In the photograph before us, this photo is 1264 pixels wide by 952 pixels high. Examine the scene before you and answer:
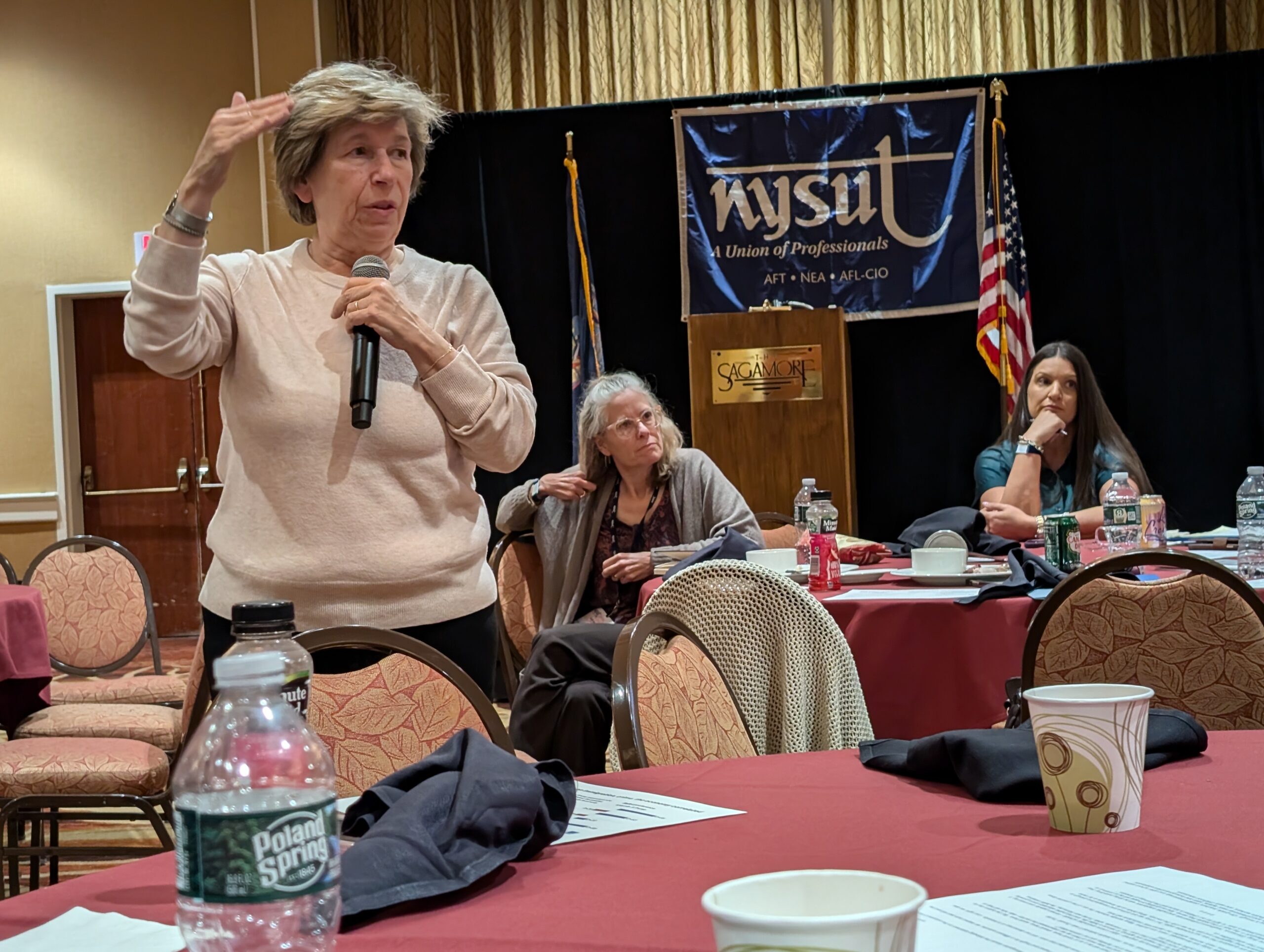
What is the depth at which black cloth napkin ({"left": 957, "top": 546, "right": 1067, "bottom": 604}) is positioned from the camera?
9.31 ft

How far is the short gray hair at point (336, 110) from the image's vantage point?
1.76m

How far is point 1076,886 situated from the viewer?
889 mm

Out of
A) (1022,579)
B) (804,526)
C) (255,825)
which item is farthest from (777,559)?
(255,825)

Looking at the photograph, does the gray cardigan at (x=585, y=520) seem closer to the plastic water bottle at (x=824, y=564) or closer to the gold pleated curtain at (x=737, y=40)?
the plastic water bottle at (x=824, y=564)

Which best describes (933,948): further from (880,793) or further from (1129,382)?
(1129,382)

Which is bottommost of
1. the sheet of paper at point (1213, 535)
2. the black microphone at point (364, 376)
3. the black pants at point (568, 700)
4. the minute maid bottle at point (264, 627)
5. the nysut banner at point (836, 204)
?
the black pants at point (568, 700)

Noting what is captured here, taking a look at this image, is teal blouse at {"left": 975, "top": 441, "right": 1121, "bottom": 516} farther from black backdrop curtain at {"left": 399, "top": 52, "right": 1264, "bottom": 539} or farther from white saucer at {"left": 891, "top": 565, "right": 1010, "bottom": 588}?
black backdrop curtain at {"left": 399, "top": 52, "right": 1264, "bottom": 539}

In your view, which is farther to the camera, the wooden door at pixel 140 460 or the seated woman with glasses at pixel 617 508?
the wooden door at pixel 140 460

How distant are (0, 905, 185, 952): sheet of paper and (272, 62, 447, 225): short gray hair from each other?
3.66ft

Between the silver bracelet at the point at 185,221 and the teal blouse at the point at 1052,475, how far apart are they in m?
3.28

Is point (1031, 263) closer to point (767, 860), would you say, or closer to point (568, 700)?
point (568, 700)

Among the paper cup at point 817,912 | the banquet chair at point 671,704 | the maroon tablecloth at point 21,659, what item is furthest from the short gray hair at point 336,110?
the maroon tablecloth at point 21,659

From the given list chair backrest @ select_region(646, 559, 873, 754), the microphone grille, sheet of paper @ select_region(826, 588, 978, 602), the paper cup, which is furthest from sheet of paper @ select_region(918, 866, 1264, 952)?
sheet of paper @ select_region(826, 588, 978, 602)

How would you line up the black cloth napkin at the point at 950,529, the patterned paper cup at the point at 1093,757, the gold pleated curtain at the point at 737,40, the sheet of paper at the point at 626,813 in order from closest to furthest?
the patterned paper cup at the point at 1093,757, the sheet of paper at the point at 626,813, the black cloth napkin at the point at 950,529, the gold pleated curtain at the point at 737,40
